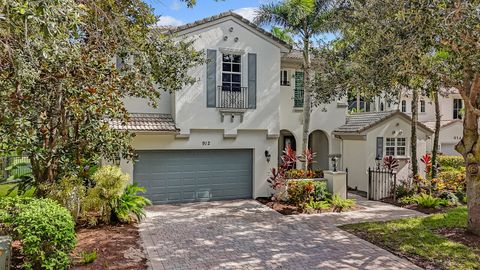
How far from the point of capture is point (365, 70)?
35.2 feet

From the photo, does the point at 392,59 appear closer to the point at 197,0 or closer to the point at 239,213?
the point at 197,0

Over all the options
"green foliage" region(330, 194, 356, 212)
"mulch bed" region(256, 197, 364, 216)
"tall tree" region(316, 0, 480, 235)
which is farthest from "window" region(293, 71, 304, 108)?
"tall tree" region(316, 0, 480, 235)

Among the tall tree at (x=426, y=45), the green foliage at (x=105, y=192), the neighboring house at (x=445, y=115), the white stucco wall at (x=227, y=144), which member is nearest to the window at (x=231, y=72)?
the white stucco wall at (x=227, y=144)

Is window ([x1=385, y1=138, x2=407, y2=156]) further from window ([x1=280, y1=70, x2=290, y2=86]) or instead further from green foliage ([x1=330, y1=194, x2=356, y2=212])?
window ([x1=280, y1=70, x2=290, y2=86])

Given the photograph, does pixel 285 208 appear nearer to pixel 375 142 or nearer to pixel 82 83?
pixel 375 142

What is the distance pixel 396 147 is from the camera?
753 inches

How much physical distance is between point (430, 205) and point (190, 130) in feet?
34.5

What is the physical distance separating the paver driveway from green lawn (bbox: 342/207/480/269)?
1.70ft

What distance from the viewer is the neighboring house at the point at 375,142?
60.4ft

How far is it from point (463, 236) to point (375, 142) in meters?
8.53

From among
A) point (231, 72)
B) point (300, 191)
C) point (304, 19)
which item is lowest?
point (300, 191)

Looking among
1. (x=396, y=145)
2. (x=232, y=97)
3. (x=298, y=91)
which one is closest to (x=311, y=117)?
(x=298, y=91)

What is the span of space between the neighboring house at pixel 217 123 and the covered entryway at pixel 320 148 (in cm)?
567

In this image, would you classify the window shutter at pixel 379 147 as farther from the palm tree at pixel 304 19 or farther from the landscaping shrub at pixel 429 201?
the palm tree at pixel 304 19
